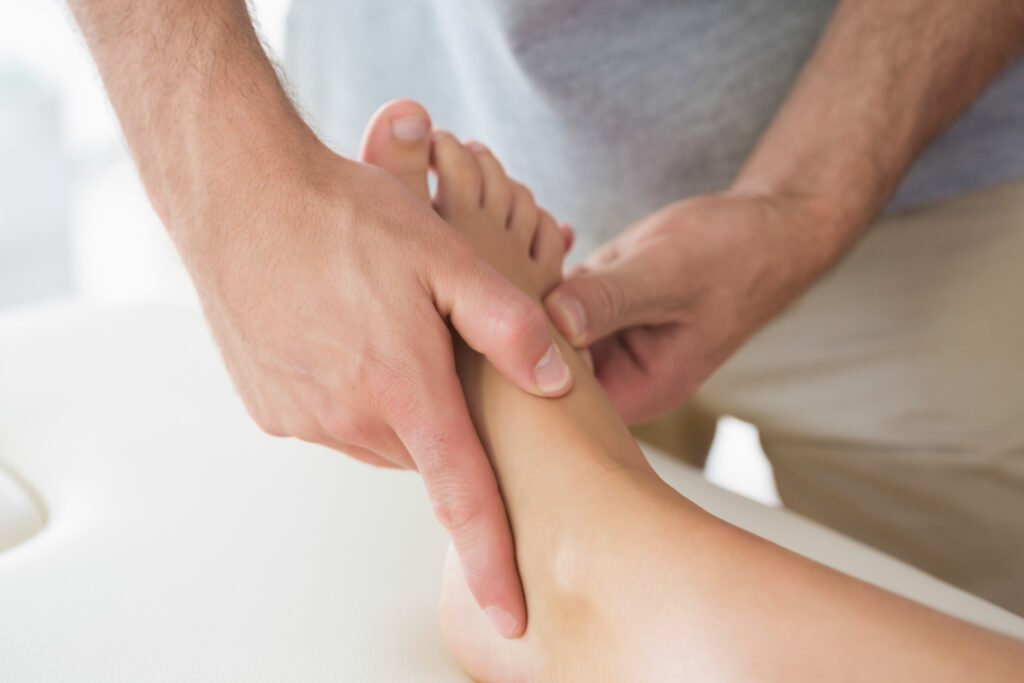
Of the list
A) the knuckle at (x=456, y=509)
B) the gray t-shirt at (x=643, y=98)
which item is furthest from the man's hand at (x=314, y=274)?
the gray t-shirt at (x=643, y=98)

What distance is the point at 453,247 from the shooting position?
629 millimetres

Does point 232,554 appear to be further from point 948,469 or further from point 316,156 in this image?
point 948,469

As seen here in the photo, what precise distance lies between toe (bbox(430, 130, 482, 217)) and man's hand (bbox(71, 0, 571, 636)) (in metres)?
0.15

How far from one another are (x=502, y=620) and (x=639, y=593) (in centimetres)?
13

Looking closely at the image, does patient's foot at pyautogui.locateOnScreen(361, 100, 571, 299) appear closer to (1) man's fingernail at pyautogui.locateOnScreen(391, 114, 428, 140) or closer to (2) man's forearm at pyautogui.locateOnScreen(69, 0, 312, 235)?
(1) man's fingernail at pyautogui.locateOnScreen(391, 114, 428, 140)

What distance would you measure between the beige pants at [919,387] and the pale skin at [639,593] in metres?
0.55

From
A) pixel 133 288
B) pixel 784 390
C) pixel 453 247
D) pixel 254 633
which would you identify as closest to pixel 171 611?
pixel 254 633

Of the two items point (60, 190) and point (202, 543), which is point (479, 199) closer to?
point (202, 543)

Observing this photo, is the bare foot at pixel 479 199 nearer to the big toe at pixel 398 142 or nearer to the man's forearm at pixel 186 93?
the big toe at pixel 398 142

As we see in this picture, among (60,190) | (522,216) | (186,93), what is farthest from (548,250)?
(60,190)

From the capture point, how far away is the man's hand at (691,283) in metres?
0.84

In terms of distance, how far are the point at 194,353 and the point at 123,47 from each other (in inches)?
17.4

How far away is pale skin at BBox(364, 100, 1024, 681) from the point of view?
42 centimetres

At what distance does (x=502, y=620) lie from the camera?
59 cm
